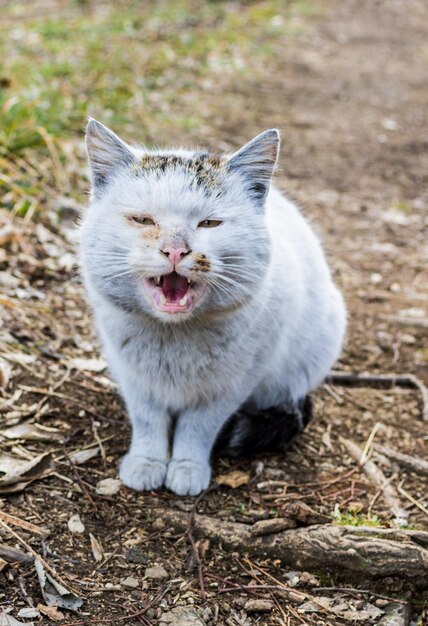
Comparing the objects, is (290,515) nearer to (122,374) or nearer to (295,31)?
(122,374)

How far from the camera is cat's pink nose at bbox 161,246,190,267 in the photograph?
2.41 meters

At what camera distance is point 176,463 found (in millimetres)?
3033

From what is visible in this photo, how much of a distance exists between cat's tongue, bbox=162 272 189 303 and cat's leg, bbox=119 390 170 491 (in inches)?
27.2

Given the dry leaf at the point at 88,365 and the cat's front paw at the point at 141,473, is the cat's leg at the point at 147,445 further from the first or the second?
the dry leaf at the point at 88,365

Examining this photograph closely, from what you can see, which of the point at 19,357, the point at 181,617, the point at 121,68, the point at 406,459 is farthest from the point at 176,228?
the point at 121,68

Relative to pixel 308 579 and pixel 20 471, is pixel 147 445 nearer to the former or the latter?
pixel 20 471

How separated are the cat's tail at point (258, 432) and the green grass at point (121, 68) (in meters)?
2.12

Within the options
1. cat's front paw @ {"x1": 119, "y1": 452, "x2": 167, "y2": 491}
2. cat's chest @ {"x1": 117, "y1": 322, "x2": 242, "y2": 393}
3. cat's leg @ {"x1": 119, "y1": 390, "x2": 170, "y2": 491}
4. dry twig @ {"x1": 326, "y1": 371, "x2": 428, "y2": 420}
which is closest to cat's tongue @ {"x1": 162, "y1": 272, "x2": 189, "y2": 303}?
cat's chest @ {"x1": 117, "y1": 322, "x2": 242, "y2": 393}

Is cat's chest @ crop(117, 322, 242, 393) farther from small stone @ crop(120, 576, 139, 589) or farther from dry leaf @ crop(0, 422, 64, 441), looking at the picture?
small stone @ crop(120, 576, 139, 589)

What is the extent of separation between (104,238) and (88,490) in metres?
0.98

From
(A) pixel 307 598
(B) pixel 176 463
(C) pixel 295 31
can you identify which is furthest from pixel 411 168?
(A) pixel 307 598

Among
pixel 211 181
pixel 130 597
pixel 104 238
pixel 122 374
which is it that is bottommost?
pixel 130 597

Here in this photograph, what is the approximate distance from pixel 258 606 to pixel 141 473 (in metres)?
0.73

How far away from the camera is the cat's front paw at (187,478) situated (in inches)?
116
